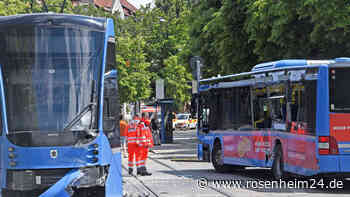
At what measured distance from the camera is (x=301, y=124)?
1527 cm

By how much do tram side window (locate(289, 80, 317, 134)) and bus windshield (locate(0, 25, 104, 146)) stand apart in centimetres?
466

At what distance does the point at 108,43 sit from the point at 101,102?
41.4 inches

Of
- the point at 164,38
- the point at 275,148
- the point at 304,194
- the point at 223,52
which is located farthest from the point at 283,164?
the point at 164,38

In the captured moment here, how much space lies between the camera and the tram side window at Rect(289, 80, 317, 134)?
48.5 ft

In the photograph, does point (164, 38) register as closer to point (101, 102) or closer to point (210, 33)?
point (210, 33)

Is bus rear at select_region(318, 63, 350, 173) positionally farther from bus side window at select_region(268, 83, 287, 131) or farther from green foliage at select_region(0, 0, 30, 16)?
green foliage at select_region(0, 0, 30, 16)

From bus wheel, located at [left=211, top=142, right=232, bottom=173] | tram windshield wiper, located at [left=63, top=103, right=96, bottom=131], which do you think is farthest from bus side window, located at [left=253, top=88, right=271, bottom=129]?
tram windshield wiper, located at [left=63, top=103, right=96, bottom=131]

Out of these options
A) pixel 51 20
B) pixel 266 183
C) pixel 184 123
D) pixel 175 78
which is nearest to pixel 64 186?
pixel 51 20

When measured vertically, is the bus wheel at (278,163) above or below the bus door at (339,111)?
below

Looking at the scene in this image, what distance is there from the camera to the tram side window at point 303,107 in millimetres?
14797

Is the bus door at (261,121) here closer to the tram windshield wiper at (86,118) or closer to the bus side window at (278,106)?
the bus side window at (278,106)

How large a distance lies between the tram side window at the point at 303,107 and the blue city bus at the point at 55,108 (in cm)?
432

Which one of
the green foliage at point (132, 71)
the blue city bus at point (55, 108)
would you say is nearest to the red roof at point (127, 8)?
the green foliage at point (132, 71)

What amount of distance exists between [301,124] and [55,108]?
Result: 5569 mm
